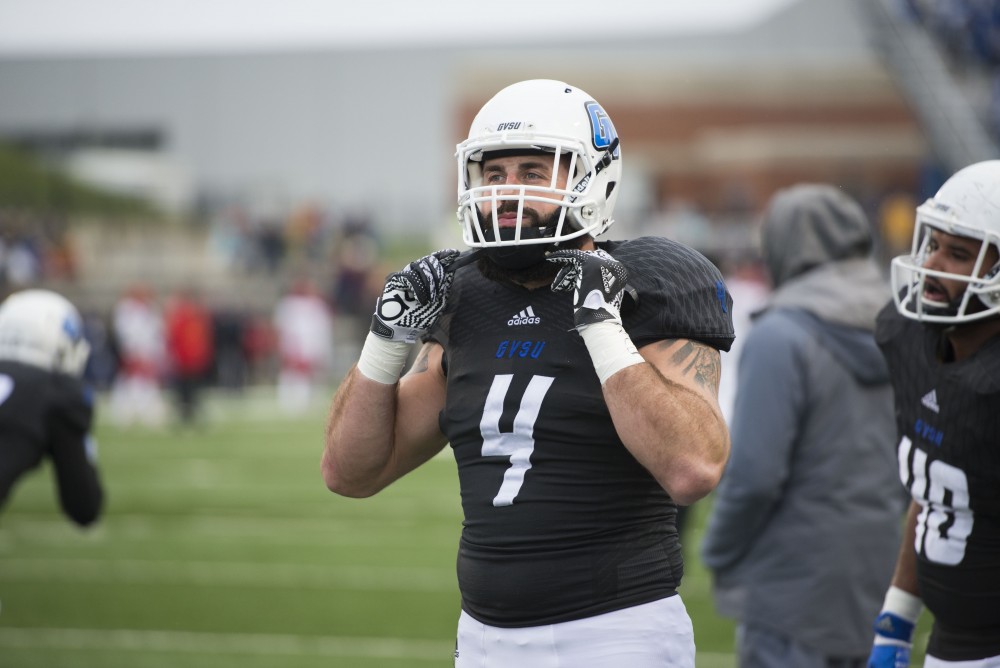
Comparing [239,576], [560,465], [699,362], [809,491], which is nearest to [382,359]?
[560,465]

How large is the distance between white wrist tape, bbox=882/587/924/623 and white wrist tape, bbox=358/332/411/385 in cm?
134

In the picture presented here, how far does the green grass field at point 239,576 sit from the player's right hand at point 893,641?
281 cm

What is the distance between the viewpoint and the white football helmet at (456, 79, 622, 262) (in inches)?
103

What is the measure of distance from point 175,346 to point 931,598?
48.6 ft

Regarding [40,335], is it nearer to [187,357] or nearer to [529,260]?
[529,260]

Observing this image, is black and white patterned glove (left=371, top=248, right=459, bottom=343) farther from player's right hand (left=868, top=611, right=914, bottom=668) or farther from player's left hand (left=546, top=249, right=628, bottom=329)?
player's right hand (left=868, top=611, right=914, bottom=668)

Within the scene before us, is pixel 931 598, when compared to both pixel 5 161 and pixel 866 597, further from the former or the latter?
pixel 5 161

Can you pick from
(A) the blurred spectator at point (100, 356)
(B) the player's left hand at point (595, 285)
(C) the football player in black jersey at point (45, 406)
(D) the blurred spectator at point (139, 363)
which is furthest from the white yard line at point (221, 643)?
(A) the blurred spectator at point (100, 356)

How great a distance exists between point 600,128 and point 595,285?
1.48 ft

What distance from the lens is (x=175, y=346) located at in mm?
16844

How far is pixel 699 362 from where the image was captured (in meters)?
2.61

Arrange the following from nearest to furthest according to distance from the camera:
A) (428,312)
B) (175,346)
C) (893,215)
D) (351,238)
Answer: (428,312) < (175,346) < (893,215) < (351,238)

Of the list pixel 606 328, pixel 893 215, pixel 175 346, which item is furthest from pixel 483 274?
pixel 893 215

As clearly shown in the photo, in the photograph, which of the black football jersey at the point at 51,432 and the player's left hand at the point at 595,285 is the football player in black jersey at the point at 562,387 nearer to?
the player's left hand at the point at 595,285
